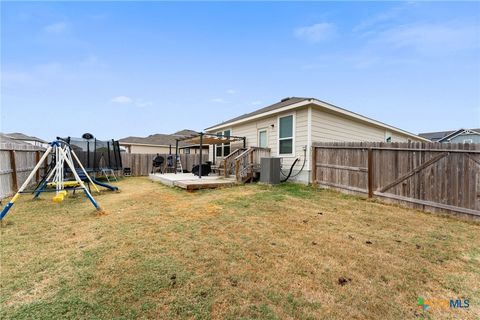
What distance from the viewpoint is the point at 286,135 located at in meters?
8.82

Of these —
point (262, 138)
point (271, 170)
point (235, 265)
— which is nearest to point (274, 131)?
point (262, 138)

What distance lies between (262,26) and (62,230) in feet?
37.4

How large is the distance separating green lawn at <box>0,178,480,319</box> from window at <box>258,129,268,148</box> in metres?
5.66

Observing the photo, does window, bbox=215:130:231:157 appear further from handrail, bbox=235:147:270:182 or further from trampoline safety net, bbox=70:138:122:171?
trampoline safety net, bbox=70:138:122:171

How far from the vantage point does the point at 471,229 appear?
12.7 ft

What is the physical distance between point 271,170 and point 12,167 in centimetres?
857

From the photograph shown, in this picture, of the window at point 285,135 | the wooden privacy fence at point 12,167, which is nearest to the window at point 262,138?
the window at point 285,135

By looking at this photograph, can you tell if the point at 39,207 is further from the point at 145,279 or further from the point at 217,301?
the point at 217,301

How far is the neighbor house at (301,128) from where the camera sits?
26.0ft

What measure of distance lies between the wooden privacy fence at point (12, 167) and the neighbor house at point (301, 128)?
8.62 meters

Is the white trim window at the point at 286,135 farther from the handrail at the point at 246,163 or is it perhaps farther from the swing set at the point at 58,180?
the swing set at the point at 58,180

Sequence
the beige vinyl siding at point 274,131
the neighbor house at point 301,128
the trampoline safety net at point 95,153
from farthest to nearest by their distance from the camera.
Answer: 1. the trampoline safety net at point 95,153
2. the beige vinyl siding at point 274,131
3. the neighbor house at point 301,128

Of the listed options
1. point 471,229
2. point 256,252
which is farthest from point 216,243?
point 471,229

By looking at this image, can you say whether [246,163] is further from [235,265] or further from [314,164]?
[235,265]
